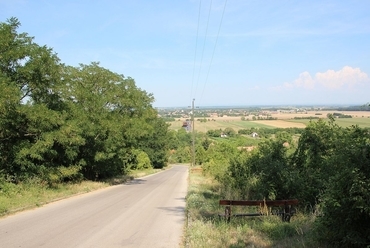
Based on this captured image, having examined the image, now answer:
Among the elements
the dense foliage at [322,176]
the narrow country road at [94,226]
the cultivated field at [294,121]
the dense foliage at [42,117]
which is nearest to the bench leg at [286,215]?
the dense foliage at [322,176]

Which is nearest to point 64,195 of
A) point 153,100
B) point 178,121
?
point 153,100

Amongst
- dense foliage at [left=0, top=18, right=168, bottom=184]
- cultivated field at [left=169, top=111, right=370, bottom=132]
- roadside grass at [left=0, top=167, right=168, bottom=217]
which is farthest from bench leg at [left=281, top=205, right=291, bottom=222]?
dense foliage at [left=0, top=18, right=168, bottom=184]

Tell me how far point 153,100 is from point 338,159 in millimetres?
44088

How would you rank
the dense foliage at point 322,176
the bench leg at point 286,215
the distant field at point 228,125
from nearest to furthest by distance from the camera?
the dense foliage at point 322,176
the bench leg at point 286,215
the distant field at point 228,125

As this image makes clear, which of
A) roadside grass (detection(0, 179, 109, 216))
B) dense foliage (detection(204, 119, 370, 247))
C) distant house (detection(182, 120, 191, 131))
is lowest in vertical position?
distant house (detection(182, 120, 191, 131))

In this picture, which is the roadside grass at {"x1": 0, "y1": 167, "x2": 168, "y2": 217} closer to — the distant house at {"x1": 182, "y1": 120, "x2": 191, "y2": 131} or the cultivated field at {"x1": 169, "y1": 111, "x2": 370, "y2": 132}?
the cultivated field at {"x1": 169, "y1": 111, "x2": 370, "y2": 132}

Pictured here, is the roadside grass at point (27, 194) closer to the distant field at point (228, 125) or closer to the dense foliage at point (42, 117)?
the dense foliage at point (42, 117)

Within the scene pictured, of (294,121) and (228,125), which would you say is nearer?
(294,121)

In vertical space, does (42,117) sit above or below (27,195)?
above

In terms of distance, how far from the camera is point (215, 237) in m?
8.23

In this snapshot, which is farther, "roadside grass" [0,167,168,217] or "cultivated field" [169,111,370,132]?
"cultivated field" [169,111,370,132]

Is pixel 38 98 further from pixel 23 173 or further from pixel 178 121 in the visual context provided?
pixel 178 121

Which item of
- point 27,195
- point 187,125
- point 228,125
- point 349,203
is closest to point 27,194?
point 27,195

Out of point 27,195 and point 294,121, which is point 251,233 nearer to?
point 27,195
